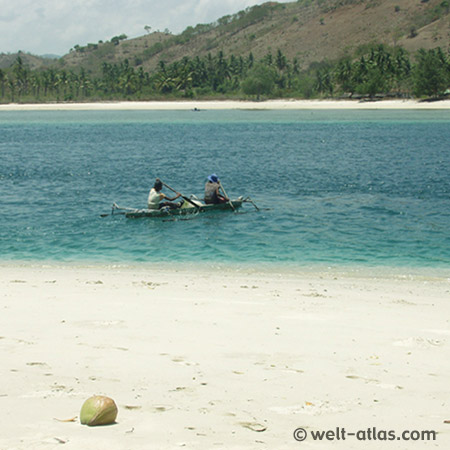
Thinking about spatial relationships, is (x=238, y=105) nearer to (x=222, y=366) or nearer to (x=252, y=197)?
(x=252, y=197)

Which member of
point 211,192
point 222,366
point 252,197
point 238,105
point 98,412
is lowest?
point 252,197

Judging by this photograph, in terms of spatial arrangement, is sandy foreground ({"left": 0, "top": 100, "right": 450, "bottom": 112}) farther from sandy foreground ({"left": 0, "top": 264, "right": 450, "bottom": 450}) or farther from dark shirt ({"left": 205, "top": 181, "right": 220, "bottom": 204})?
sandy foreground ({"left": 0, "top": 264, "right": 450, "bottom": 450})

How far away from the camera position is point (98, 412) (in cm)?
571

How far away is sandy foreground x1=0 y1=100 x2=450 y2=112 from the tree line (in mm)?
3665

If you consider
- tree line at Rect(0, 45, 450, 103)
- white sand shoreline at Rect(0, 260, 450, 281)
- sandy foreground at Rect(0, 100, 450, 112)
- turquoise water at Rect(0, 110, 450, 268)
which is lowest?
white sand shoreline at Rect(0, 260, 450, 281)

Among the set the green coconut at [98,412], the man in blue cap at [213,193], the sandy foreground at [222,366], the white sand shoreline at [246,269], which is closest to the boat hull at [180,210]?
the man in blue cap at [213,193]

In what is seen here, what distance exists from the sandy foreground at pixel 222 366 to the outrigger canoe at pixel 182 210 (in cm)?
1014

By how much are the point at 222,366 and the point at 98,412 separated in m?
2.07

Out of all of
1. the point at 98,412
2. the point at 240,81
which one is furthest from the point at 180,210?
the point at 240,81

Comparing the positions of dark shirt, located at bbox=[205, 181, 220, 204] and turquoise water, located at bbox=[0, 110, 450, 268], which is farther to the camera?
dark shirt, located at bbox=[205, 181, 220, 204]

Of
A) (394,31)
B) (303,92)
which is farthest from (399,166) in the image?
(394,31)

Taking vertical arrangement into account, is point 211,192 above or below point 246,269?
above

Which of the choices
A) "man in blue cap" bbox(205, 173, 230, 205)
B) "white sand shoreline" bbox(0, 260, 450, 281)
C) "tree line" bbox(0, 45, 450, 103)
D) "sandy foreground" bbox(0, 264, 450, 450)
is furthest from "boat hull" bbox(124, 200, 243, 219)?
"tree line" bbox(0, 45, 450, 103)

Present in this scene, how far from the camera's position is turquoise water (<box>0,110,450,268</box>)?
17688 mm
